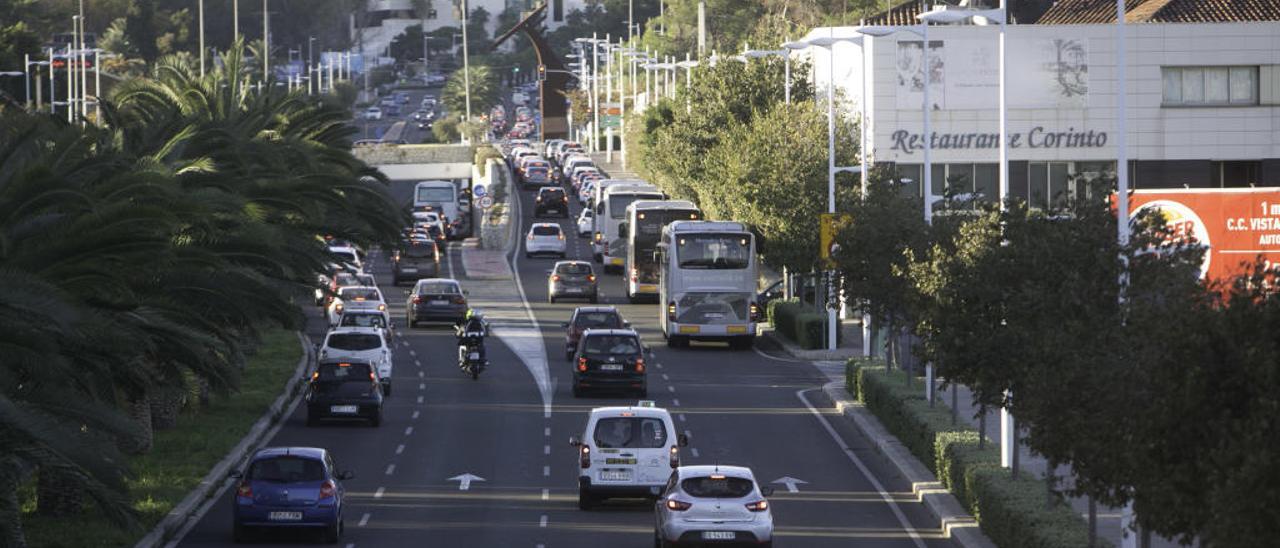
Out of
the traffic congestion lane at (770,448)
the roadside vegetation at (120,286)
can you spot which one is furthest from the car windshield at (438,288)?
the roadside vegetation at (120,286)

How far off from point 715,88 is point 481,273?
11858 mm

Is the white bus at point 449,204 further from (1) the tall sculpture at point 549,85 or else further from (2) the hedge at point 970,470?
(1) the tall sculpture at point 549,85

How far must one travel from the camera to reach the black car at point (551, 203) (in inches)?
4082

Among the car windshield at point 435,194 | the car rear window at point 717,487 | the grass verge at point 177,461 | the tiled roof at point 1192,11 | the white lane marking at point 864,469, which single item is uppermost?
the tiled roof at point 1192,11

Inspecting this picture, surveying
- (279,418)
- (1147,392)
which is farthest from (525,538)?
(279,418)

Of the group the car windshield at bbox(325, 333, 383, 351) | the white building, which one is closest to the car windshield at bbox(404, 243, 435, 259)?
the white building

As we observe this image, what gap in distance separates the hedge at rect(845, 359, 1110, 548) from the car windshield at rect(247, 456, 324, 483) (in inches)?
351

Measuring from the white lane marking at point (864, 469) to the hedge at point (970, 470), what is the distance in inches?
34.7

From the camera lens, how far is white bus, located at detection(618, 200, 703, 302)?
66.1 m

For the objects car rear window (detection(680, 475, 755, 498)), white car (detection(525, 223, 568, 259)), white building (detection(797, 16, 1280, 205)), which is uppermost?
white building (detection(797, 16, 1280, 205))

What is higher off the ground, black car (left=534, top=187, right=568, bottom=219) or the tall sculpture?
the tall sculpture

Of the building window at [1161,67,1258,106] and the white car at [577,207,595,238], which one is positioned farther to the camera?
the white car at [577,207,595,238]

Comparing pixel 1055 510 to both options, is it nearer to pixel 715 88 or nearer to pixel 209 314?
pixel 209 314

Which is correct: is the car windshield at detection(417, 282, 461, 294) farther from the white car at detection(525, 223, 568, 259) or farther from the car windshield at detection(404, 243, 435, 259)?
the white car at detection(525, 223, 568, 259)
